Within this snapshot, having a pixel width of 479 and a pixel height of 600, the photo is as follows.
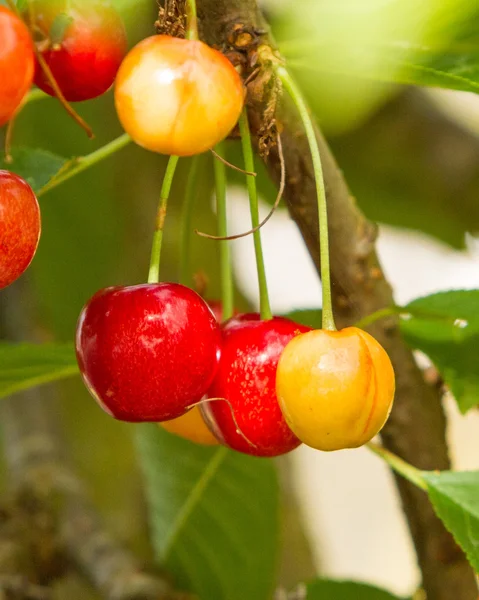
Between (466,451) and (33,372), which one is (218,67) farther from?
(466,451)

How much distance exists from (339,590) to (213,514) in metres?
0.17

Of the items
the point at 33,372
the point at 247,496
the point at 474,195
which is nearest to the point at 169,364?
the point at 33,372

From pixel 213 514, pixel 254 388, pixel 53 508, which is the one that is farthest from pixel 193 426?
pixel 53 508

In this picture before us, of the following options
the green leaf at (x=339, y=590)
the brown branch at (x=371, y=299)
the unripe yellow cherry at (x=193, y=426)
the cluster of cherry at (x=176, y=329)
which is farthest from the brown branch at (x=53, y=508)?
the cluster of cherry at (x=176, y=329)

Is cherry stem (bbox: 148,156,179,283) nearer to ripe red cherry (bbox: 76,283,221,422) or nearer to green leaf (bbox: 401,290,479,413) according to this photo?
ripe red cherry (bbox: 76,283,221,422)

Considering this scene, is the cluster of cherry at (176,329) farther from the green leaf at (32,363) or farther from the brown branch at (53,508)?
the brown branch at (53,508)

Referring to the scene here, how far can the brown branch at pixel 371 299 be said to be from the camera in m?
0.41

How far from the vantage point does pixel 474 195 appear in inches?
46.7

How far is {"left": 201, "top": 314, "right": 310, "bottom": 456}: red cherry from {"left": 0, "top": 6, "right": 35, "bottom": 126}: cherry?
0.18 meters

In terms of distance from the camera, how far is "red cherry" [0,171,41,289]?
316 millimetres

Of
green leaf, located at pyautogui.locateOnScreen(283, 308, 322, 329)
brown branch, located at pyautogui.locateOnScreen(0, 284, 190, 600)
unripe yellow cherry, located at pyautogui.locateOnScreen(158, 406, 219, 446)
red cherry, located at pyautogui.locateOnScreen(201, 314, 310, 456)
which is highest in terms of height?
red cherry, located at pyautogui.locateOnScreen(201, 314, 310, 456)

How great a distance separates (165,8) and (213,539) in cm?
65

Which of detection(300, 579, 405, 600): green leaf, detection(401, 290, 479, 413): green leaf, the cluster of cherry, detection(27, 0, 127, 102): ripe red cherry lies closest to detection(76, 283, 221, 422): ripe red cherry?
the cluster of cherry

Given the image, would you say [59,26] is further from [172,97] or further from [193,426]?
[193,426]
